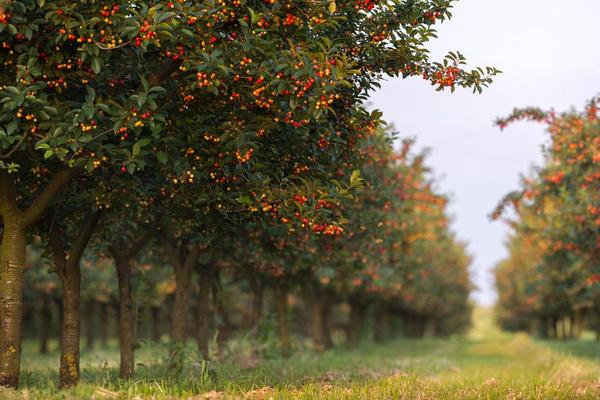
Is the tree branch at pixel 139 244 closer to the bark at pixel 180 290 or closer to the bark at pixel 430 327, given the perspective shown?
the bark at pixel 180 290

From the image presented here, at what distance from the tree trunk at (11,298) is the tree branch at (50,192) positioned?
0.27 metres

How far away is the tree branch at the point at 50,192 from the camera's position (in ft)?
35.3

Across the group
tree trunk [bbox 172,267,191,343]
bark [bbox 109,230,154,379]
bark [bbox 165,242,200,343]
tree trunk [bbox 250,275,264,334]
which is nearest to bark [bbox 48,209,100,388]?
bark [bbox 109,230,154,379]

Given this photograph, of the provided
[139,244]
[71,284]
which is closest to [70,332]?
[71,284]

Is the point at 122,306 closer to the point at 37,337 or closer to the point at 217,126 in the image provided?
the point at 217,126

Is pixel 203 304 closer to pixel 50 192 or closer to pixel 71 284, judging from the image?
pixel 71 284

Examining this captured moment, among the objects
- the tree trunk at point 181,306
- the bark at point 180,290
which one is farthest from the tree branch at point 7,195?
the tree trunk at point 181,306

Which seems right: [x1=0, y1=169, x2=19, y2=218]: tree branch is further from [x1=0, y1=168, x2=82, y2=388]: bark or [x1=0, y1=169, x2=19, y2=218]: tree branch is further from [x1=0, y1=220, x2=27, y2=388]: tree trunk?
[x1=0, y1=220, x2=27, y2=388]: tree trunk

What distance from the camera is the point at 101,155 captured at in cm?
942

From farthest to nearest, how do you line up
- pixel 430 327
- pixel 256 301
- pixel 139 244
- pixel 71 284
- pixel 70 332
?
pixel 430 327, pixel 256 301, pixel 139 244, pixel 71 284, pixel 70 332

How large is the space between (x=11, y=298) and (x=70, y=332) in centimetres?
169

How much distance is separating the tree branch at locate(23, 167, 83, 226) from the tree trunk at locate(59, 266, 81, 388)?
185 centimetres

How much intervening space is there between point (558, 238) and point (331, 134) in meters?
13.7

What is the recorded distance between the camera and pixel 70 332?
12492mm
